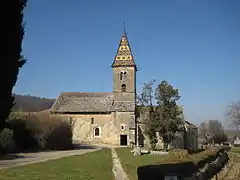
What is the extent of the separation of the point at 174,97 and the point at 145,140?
12.4 meters

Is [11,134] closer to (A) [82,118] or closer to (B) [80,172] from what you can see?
(B) [80,172]

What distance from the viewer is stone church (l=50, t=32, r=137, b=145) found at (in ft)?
193

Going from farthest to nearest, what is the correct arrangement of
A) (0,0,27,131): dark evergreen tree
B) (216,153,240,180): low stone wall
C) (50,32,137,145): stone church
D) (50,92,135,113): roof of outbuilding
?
(50,92,135,113): roof of outbuilding, (50,32,137,145): stone church, (216,153,240,180): low stone wall, (0,0,27,131): dark evergreen tree

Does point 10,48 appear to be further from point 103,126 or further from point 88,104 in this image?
point 88,104

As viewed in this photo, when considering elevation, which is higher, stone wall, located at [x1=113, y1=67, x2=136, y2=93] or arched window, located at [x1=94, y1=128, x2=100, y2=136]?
stone wall, located at [x1=113, y1=67, x2=136, y2=93]

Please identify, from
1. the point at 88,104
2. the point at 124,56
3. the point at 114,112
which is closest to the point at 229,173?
the point at 114,112

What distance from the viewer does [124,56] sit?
61281mm

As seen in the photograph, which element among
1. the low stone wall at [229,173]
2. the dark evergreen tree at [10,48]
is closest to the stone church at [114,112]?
the low stone wall at [229,173]

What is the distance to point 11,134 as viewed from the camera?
36281 millimetres

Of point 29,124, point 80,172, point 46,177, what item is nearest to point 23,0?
point 46,177

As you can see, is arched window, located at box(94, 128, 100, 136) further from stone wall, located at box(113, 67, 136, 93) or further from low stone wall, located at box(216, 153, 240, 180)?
low stone wall, located at box(216, 153, 240, 180)

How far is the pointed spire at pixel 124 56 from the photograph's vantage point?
60656mm

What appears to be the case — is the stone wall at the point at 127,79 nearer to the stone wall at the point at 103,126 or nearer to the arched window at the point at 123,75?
the arched window at the point at 123,75

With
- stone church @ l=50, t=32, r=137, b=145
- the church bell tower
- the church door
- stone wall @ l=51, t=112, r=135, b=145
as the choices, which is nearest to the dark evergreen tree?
stone wall @ l=51, t=112, r=135, b=145
